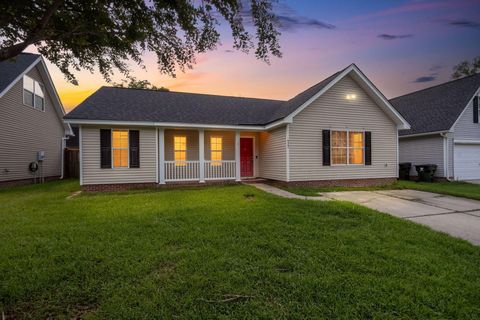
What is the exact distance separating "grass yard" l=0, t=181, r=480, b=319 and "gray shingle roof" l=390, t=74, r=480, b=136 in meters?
12.3

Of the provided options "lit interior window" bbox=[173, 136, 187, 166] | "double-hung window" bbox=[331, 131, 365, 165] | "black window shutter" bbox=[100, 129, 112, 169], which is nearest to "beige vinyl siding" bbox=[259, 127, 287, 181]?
"double-hung window" bbox=[331, 131, 365, 165]

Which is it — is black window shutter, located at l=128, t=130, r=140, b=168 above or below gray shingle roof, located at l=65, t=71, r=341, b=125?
below

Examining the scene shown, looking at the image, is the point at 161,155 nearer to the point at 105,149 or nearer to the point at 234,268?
the point at 105,149

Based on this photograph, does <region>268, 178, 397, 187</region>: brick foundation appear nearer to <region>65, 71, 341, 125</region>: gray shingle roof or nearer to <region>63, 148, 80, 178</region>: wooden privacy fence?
<region>65, 71, 341, 125</region>: gray shingle roof

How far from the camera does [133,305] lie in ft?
8.08

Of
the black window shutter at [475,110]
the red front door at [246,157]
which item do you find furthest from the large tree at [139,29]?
the black window shutter at [475,110]

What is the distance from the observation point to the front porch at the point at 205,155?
37.1 ft

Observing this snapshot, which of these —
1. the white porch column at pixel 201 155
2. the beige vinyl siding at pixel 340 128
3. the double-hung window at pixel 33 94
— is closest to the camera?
the beige vinyl siding at pixel 340 128

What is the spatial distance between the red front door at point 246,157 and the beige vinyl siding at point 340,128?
10.6 feet

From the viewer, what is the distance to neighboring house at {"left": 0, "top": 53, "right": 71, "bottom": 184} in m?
12.0

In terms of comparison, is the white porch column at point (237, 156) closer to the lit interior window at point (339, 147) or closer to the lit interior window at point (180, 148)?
the lit interior window at point (180, 148)

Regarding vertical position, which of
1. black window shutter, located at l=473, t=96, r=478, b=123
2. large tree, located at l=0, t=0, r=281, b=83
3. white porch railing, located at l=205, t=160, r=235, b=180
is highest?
black window shutter, located at l=473, t=96, r=478, b=123

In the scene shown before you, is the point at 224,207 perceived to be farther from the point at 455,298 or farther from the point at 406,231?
the point at 455,298

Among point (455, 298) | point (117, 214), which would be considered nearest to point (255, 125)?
point (117, 214)
